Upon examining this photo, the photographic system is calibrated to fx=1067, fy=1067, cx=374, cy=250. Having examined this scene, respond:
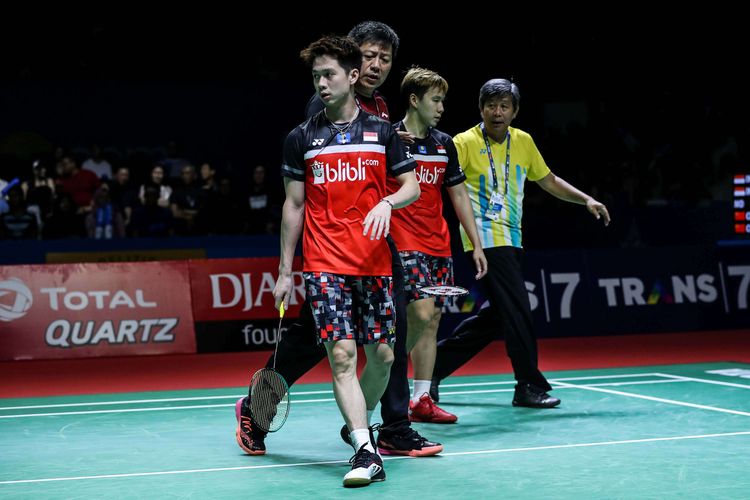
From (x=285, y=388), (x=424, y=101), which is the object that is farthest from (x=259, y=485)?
(x=424, y=101)

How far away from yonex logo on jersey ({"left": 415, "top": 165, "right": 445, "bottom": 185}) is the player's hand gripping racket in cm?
134

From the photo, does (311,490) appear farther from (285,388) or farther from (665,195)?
(665,195)

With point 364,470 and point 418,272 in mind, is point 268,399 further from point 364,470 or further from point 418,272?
point 418,272

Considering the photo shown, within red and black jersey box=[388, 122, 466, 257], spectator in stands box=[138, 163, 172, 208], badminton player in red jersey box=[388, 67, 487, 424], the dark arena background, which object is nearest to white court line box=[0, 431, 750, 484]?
the dark arena background

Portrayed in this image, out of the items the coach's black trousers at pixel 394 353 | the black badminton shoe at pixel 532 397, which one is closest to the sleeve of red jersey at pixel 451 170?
the coach's black trousers at pixel 394 353

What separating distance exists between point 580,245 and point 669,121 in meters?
5.02

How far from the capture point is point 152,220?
1364 centimetres

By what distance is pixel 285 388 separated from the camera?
17.0ft

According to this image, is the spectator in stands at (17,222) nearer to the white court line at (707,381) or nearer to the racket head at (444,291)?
the white court line at (707,381)

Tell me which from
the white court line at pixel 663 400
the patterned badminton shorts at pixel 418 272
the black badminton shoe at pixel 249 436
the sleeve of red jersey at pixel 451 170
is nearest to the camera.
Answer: the black badminton shoe at pixel 249 436

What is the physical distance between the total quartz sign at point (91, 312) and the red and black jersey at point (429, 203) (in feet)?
17.3

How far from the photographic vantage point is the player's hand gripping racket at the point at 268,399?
17.1 ft

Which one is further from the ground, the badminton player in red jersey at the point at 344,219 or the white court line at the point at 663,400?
the badminton player in red jersey at the point at 344,219

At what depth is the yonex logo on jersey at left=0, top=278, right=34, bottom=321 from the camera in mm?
10445
